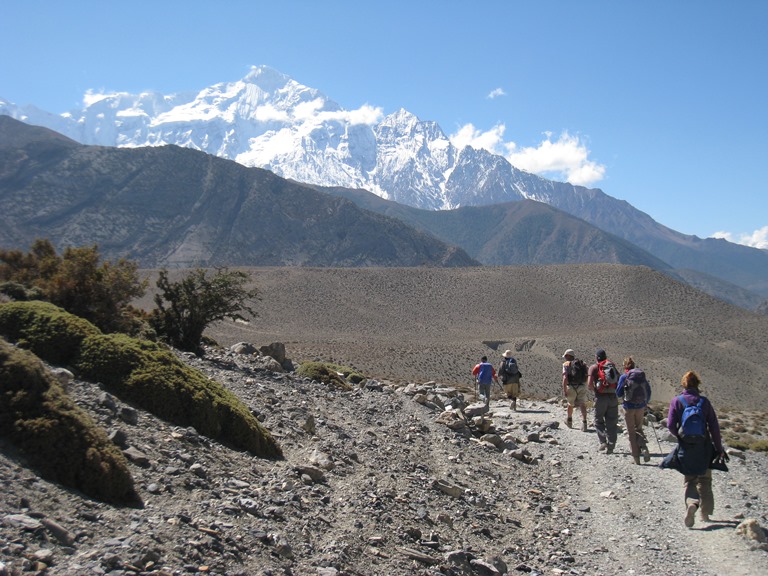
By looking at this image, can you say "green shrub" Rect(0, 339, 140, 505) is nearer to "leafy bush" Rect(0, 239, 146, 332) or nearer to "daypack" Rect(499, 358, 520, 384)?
"leafy bush" Rect(0, 239, 146, 332)

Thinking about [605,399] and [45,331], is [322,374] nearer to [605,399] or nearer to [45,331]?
[605,399]

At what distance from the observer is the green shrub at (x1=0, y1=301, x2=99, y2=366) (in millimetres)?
9781

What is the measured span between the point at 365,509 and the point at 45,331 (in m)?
5.12

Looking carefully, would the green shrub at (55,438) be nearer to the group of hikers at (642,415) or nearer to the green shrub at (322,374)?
the group of hikers at (642,415)

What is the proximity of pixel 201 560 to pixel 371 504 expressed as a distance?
290 cm

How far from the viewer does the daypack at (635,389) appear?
11828mm

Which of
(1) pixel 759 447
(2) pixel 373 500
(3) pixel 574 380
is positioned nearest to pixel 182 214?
(1) pixel 759 447

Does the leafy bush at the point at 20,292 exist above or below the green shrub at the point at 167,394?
above

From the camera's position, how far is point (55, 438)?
643 centimetres

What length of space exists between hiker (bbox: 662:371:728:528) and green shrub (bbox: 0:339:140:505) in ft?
19.9

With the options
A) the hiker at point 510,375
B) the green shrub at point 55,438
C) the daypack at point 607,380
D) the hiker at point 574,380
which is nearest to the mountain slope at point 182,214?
the hiker at point 510,375

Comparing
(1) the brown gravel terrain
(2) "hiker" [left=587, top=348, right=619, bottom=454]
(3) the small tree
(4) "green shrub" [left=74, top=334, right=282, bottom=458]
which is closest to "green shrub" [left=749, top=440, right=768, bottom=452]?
(1) the brown gravel terrain

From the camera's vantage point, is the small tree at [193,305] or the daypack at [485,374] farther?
the small tree at [193,305]

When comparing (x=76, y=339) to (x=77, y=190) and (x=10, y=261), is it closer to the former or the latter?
(x=10, y=261)
